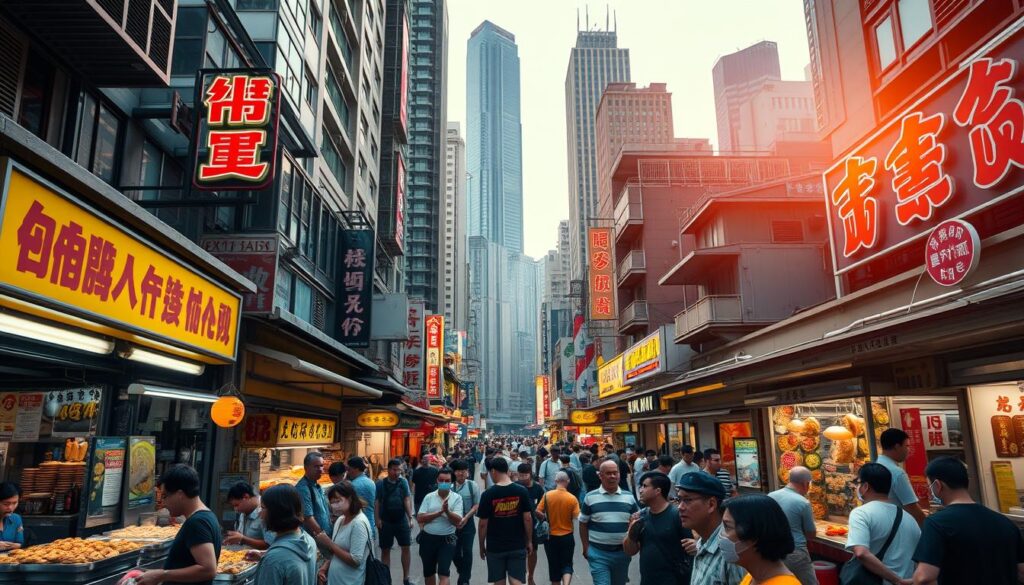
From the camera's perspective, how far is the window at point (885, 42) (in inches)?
529

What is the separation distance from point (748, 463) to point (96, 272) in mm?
14171

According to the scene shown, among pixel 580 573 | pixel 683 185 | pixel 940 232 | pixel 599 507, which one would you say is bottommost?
pixel 580 573

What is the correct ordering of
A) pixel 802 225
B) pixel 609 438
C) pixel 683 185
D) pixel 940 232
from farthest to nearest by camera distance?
pixel 609 438
pixel 683 185
pixel 802 225
pixel 940 232

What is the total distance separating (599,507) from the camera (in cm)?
714

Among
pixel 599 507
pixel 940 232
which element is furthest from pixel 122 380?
pixel 940 232

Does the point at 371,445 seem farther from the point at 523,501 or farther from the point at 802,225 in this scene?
the point at 523,501

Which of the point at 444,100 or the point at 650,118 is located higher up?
the point at 650,118

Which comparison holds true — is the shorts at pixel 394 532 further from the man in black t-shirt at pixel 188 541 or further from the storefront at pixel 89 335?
the man in black t-shirt at pixel 188 541

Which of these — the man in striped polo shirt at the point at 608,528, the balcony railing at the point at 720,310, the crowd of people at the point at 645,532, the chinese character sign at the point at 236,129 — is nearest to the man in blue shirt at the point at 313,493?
the crowd of people at the point at 645,532

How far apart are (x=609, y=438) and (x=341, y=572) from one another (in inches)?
1590

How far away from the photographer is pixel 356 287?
72.0 feet

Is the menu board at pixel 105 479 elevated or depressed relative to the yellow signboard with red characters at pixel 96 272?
depressed

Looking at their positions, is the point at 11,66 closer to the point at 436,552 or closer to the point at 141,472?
the point at 141,472

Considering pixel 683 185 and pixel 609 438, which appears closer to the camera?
pixel 683 185
